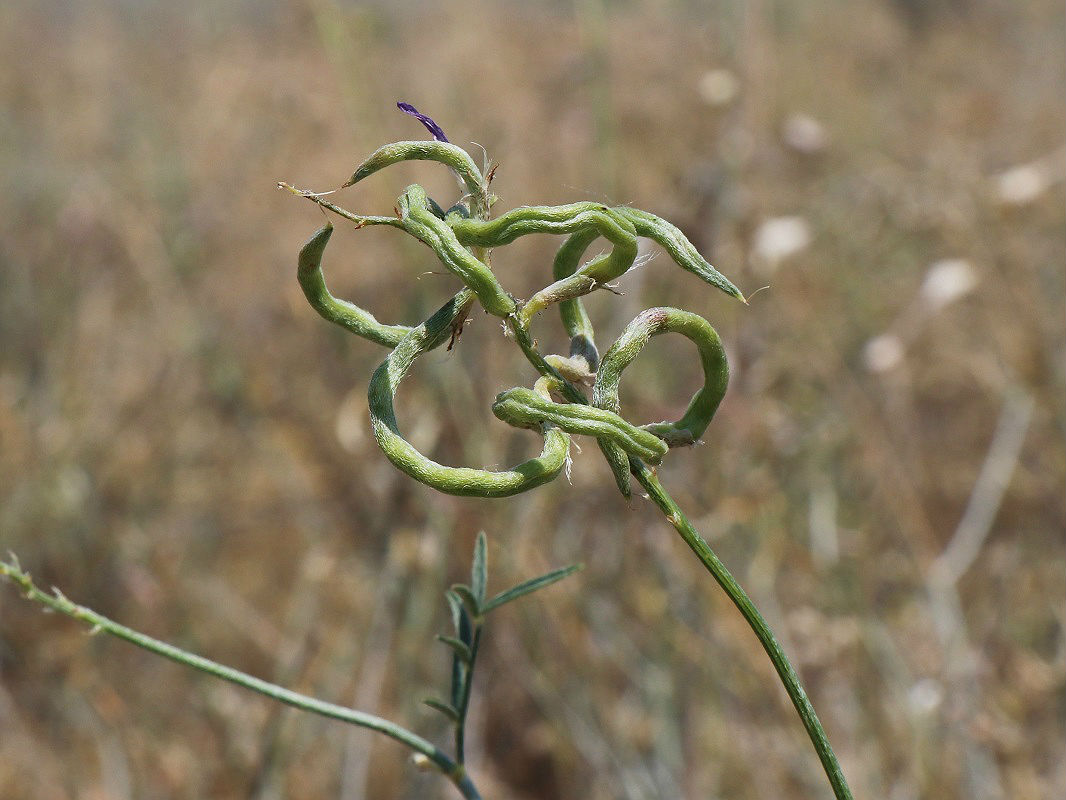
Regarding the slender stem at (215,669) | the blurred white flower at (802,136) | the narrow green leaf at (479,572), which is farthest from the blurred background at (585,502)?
the slender stem at (215,669)

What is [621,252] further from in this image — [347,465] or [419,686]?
[347,465]

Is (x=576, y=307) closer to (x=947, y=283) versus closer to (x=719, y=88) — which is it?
(x=947, y=283)

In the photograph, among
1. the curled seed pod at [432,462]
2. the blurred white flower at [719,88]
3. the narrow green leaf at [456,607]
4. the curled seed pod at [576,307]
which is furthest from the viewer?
the blurred white flower at [719,88]

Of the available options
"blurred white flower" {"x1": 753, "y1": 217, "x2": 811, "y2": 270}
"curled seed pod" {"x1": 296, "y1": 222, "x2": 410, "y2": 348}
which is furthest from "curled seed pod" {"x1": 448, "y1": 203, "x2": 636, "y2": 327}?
"blurred white flower" {"x1": 753, "y1": 217, "x2": 811, "y2": 270}

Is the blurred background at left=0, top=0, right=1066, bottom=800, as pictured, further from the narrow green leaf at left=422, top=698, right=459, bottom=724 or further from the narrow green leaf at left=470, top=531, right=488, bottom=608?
the narrow green leaf at left=422, top=698, right=459, bottom=724

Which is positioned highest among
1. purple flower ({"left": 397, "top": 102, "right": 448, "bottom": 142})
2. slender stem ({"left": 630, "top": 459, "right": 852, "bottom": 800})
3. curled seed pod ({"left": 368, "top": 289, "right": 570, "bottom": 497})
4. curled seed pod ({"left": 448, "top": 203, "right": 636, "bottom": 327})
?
purple flower ({"left": 397, "top": 102, "right": 448, "bottom": 142})

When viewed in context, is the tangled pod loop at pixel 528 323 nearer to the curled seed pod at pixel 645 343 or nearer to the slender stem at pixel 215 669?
the curled seed pod at pixel 645 343
